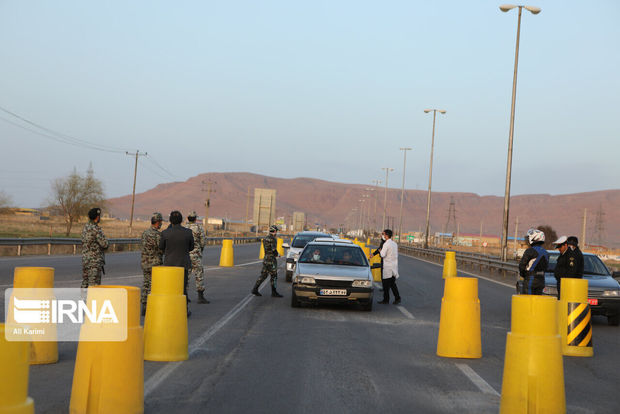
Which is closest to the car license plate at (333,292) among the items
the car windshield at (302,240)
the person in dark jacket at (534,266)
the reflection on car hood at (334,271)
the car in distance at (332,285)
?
the car in distance at (332,285)

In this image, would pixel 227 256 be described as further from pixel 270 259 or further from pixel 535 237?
pixel 535 237

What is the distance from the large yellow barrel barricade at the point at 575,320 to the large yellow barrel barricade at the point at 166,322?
5384 millimetres

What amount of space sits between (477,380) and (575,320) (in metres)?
3.03

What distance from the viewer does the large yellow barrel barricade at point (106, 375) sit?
546 cm

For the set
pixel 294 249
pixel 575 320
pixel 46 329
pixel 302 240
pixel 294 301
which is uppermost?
pixel 302 240

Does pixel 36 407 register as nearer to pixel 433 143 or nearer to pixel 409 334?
pixel 409 334

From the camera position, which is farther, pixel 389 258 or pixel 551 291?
pixel 389 258

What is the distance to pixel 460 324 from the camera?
919cm

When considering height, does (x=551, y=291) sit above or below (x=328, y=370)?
above

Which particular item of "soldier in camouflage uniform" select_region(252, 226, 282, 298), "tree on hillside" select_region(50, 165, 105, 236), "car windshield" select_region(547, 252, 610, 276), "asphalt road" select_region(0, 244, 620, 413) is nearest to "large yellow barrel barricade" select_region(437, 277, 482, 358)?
"asphalt road" select_region(0, 244, 620, 413)

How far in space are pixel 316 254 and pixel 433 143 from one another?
49676mm

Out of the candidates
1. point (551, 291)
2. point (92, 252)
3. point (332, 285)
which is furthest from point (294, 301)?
point (551, 291)

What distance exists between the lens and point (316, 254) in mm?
15469

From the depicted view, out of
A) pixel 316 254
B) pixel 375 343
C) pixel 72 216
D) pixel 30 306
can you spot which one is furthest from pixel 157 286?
pixel 72 216
